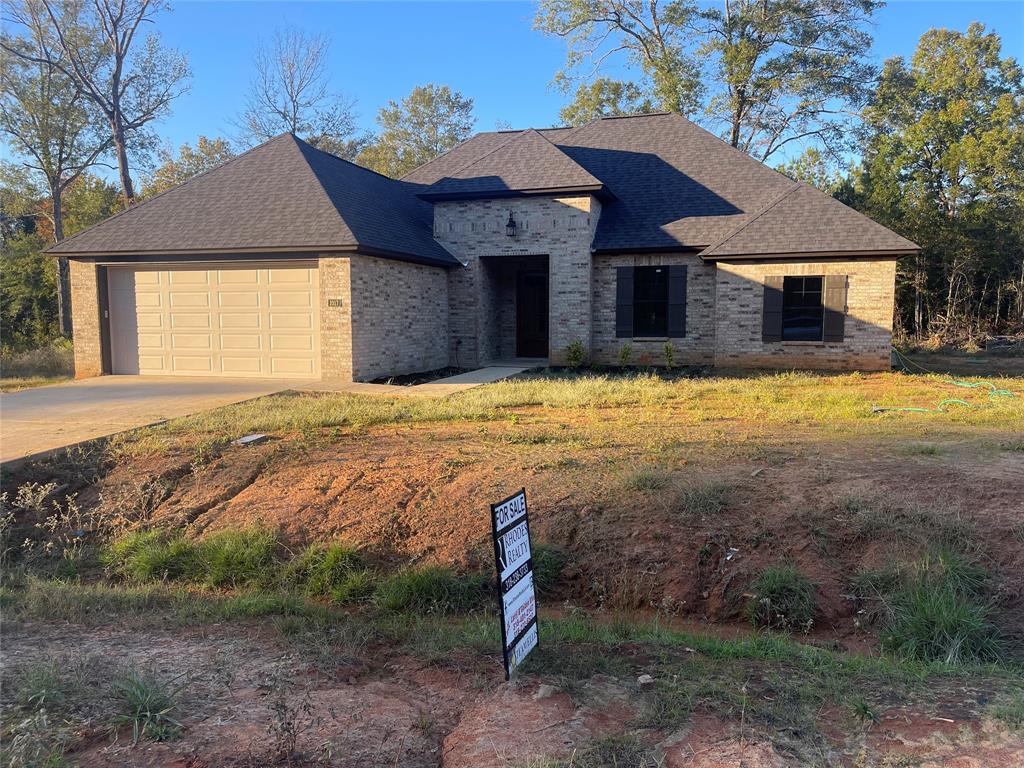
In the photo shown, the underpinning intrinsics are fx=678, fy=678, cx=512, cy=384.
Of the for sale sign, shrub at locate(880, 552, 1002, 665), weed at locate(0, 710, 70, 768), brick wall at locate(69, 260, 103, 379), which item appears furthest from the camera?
brick wall at locate(69, 260, 103, 379)

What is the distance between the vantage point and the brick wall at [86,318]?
15070 millimetres

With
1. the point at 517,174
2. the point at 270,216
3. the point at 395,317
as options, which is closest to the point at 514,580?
the point at 395,317

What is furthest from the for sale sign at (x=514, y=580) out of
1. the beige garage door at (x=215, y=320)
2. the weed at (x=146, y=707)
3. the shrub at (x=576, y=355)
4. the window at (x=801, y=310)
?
the window at (x=801, y=310)

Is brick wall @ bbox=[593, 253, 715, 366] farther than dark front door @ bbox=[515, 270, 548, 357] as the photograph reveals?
No

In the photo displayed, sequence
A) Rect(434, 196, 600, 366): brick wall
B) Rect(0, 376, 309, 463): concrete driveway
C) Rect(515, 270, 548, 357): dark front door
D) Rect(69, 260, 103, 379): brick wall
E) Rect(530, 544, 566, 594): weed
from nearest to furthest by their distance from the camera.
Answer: Rect(530, 544, 566, 594): weed, Rect(0, 376, 309, 463): concrete driveway, Rect(69, 260, 103, 379): brick wall, Rect(434, 196, 600, 366): brick wall, Rect(515, 270, 548, 357): dark front door

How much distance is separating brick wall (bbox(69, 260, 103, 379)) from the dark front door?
10443 millimetres

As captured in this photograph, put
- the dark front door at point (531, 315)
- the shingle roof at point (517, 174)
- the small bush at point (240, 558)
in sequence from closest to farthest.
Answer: the small bush at point (240, 558) → the shingle roof at point (517, 174) → the dark front door at point (531, 315)

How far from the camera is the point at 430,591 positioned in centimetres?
512

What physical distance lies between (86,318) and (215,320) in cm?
312

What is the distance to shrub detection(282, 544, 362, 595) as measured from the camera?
17.4 ft

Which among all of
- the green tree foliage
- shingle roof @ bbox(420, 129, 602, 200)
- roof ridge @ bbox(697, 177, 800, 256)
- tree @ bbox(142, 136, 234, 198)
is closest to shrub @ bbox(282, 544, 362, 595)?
A: shingle roof @ bbox(420, 129, 602, 200)

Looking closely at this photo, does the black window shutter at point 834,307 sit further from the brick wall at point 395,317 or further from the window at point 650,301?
the brick wall at point 395,317

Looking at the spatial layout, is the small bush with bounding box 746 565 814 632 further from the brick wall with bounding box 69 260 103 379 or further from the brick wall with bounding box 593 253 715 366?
the brick wall with bounding box 69 260 103 379

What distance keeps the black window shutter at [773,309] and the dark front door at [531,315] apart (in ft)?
20.4
